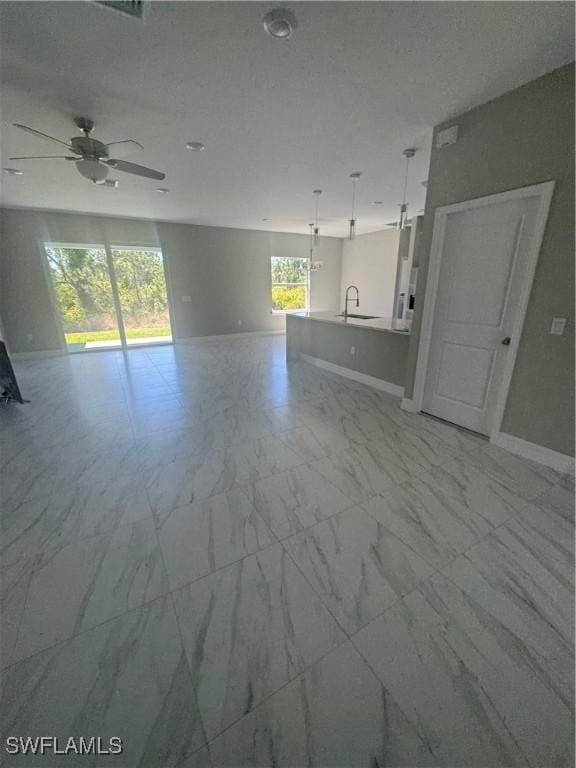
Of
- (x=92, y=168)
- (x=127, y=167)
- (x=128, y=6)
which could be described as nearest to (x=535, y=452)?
(x=128, y=6)

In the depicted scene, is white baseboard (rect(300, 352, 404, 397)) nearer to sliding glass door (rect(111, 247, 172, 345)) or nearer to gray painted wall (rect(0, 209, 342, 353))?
gray painted wall (rect(0, 209, 342, 353))

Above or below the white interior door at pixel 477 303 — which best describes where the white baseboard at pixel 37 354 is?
below

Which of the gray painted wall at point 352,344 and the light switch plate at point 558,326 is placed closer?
the light switch plate at point 558,326

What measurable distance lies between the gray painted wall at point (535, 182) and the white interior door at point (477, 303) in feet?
0.46

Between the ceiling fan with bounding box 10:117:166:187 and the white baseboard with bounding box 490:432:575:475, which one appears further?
the ceiling fan with bounding box 10:117:166:187

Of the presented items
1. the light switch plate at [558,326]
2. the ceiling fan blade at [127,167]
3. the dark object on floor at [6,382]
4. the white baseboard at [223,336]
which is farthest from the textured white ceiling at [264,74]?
the white baseboard at [223,336]

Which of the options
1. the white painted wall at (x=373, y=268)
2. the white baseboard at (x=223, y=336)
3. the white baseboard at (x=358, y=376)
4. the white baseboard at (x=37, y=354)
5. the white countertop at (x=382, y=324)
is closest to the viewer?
the white countertop at (x=382, y=324)

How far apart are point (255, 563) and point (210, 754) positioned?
669mm

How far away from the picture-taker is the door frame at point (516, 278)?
6.99 feet

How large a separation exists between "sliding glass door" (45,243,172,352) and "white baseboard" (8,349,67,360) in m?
0.21

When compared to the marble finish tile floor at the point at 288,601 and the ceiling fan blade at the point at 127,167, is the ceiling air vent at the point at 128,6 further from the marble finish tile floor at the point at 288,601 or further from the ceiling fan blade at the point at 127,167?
the marble finish tile floor at the point at 288,601

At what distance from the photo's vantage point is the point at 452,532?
1.73 metres

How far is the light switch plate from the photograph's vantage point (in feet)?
6.99

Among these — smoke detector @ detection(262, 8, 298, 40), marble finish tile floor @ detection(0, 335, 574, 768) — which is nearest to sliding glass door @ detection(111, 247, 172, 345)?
marble finish tile floor @ detection(0, 335, 574, 768)
